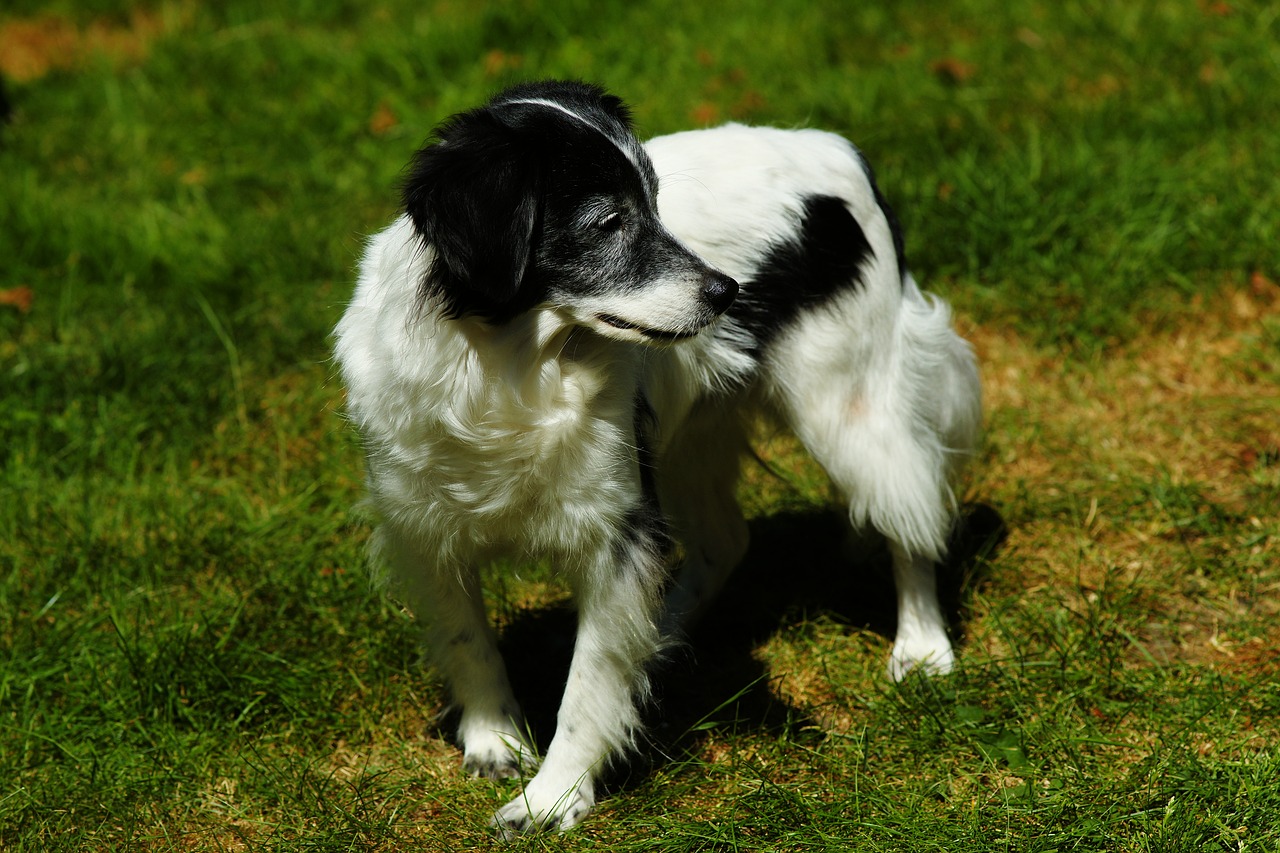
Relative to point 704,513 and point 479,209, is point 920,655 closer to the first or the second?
point 704,513

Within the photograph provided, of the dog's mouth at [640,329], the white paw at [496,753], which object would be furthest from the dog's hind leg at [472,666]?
the dog's mouth at [640,329]

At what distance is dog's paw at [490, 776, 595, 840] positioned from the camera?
8.89 ft

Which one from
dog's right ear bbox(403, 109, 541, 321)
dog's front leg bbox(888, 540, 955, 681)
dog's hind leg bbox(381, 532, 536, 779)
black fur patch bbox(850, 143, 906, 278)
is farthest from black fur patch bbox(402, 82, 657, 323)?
dog's front leg bbox(888, 540, 955, 681)

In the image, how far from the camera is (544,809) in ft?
8.95

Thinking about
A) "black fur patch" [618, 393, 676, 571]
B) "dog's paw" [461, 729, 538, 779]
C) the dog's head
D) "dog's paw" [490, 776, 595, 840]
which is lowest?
"dog's paw" [461, 729, 538, 779]

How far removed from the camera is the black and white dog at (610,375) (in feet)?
7.79

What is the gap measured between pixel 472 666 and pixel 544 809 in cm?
42

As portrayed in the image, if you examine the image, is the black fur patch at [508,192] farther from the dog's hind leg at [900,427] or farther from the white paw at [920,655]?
the white paw at [920,655]

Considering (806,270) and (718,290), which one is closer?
(718,290)

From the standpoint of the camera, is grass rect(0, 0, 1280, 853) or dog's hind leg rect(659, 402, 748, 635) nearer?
grass rect(0, 0, 1280, 853)

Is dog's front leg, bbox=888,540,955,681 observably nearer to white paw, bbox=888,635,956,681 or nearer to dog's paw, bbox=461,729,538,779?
white paw, bbox=888,635,956,681

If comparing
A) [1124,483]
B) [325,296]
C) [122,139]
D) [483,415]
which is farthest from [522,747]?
[122,139]

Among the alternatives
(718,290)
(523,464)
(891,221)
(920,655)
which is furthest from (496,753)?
(891,221)

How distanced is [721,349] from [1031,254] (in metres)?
2.22
